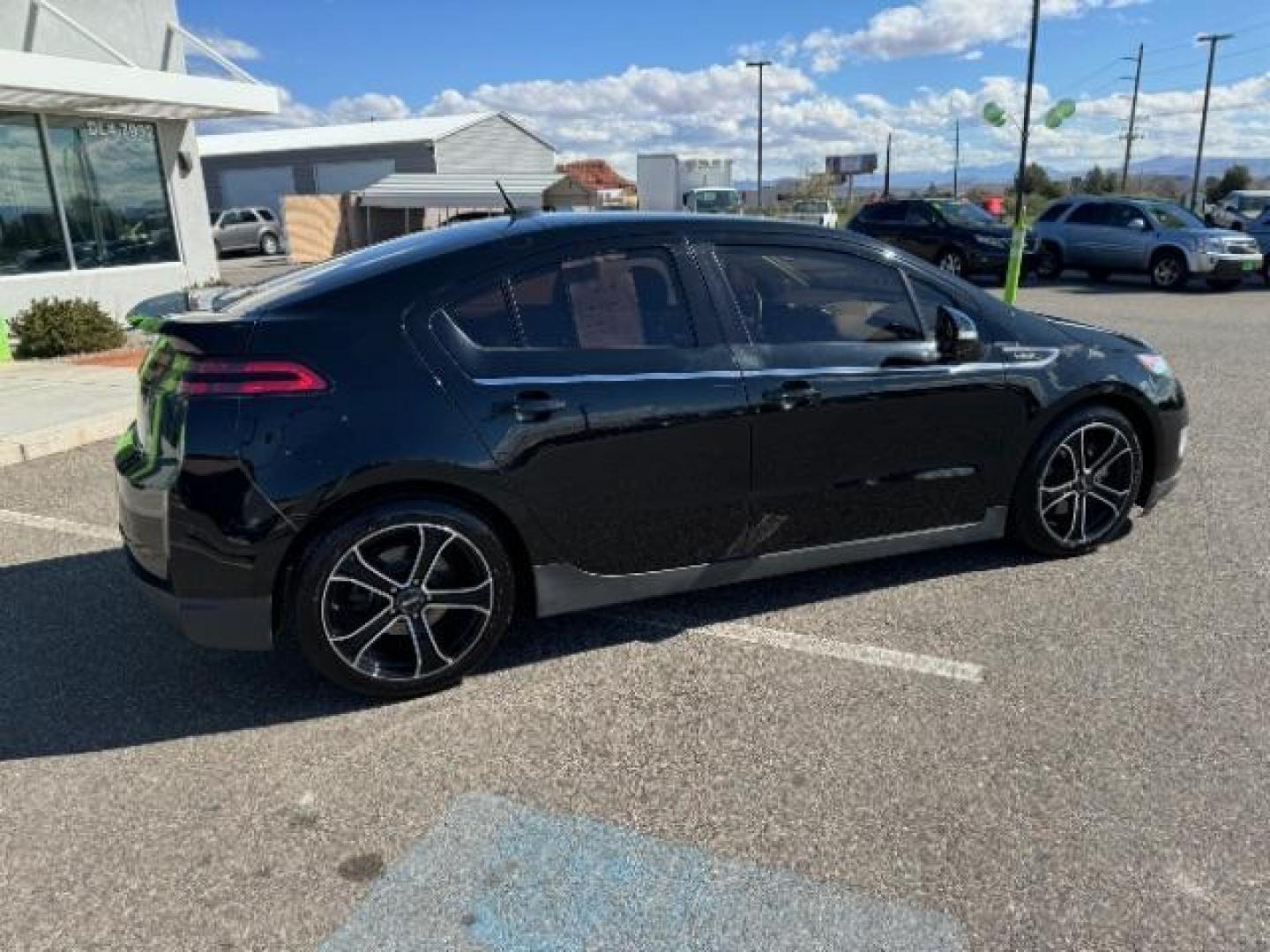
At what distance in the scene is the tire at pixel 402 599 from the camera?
10.3 feet

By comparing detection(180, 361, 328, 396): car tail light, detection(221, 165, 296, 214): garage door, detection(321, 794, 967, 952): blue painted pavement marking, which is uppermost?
detection(221, 165, 296, 214): garage door

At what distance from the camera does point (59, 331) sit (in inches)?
407

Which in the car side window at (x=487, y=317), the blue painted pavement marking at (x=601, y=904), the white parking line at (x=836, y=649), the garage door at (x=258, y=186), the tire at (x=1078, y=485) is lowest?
the white parking line at (x=836, y=649)

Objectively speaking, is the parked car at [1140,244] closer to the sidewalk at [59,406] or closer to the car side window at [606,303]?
the car side window at [606,303]

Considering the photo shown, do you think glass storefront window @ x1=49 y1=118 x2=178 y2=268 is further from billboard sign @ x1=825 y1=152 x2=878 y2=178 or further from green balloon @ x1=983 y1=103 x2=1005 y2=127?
billboard sign @ x1=825 y1=152 x2=878 y2=178

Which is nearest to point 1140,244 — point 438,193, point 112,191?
point 112,191

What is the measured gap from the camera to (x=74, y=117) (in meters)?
12.0

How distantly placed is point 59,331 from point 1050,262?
17.4 meters

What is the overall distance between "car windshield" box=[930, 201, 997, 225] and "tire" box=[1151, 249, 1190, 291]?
3228 millimetres

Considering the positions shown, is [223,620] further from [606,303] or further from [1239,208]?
[1239,208]

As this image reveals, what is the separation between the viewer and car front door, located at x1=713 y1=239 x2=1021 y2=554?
12.1ft

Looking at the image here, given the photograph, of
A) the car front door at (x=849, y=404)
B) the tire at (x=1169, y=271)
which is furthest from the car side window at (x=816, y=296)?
the tire at (x=1169, y=271)

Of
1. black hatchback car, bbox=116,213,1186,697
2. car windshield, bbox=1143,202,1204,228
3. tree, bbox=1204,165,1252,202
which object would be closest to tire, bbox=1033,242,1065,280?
car windshield, bbox=1143,202,1204,228

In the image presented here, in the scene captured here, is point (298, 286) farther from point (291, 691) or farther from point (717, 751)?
point (717, 751)
